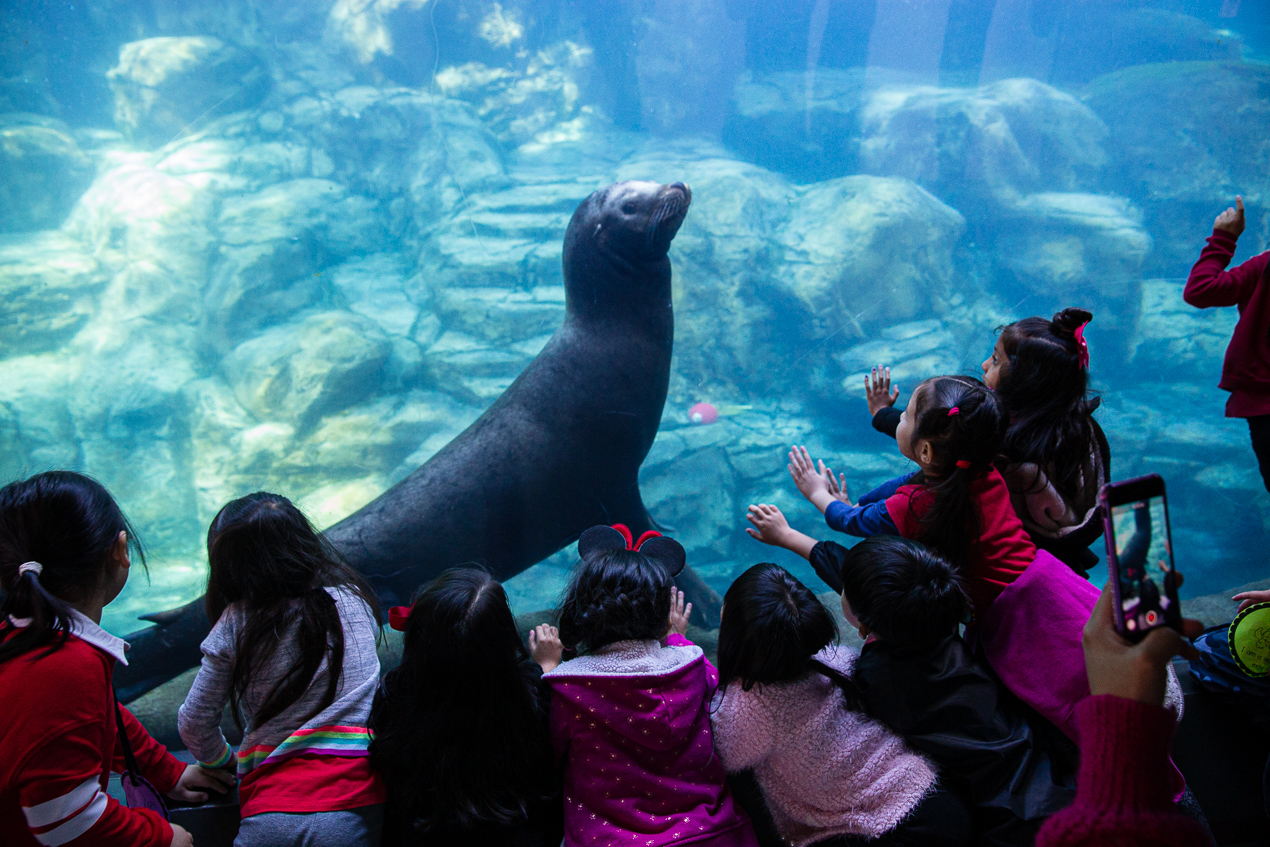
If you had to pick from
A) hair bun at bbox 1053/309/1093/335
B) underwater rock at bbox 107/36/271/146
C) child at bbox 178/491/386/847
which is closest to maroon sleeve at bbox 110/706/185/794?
child at bbox 178/491/386/847

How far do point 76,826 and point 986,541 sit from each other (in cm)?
193

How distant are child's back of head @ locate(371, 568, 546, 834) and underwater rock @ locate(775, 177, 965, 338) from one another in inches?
472

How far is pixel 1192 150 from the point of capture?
1812 centimetres

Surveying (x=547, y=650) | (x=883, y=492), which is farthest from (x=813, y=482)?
(x=547, y=650)

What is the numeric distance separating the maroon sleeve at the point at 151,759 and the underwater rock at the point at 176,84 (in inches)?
861

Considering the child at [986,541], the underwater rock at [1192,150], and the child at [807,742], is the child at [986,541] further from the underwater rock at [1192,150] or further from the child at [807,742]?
the underwater rock at [1192,150]

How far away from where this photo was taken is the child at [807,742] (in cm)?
132

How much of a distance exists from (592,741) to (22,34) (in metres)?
30.1

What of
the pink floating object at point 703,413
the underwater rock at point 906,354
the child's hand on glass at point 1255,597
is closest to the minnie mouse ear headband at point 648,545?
the child's hand on glass at point 1255,597

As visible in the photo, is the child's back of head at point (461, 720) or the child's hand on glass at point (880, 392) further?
the child's hand on glass at point (880, 392)

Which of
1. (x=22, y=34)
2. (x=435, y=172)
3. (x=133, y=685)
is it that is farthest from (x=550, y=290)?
(x=22, y=34)

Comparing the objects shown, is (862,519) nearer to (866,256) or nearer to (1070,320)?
(1070,320)

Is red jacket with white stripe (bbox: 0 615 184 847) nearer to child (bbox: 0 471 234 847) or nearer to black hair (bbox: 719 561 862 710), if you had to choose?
child (bbox: 0 471 234 847)

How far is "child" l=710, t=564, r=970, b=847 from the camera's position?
4.32 ft
